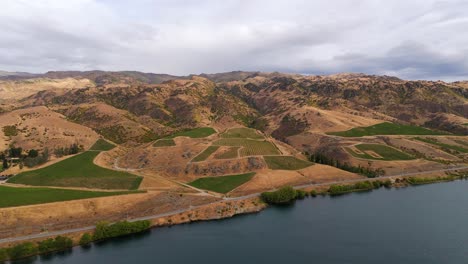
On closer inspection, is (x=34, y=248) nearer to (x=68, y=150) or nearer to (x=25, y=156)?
(x=25, y=156)

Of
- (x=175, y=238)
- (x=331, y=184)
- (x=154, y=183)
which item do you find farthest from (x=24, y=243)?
(x=331, y=184)

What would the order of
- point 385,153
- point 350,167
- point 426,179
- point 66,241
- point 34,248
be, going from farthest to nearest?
1. point 385,153
2. point 350,167
3. point 426,179
4. point 66,241
5. point 34,248

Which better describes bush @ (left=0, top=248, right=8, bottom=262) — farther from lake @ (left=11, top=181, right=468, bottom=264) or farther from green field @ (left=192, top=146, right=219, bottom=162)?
green field @ (left=192, top=146, right=219, bottom=162)

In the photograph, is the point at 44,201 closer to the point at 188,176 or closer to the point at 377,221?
the point at 188,176

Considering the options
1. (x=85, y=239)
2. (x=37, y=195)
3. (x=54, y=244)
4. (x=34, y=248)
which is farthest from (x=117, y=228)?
(x=37, y=195)

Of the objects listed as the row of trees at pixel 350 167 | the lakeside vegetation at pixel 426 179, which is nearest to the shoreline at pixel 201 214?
the row of trees at pixel 350 167

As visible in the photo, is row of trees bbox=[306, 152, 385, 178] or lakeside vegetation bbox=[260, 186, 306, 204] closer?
lakeside vegetation bbox=[260, 186, 306, 204]

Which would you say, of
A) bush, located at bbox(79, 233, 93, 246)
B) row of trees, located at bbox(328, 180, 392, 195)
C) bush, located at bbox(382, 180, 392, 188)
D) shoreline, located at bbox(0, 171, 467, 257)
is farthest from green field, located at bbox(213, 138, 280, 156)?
bush, located at bbox(79, 233, 93, 246)
